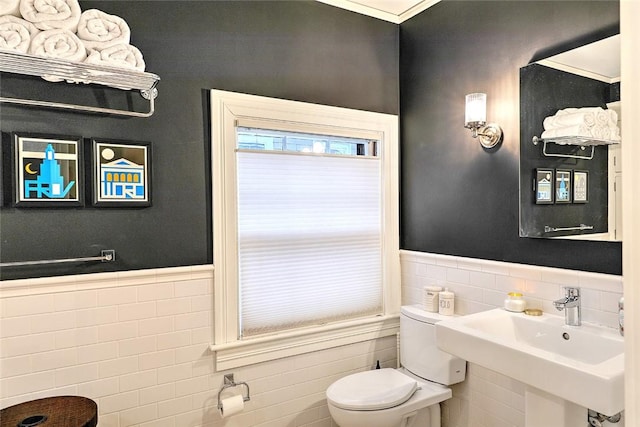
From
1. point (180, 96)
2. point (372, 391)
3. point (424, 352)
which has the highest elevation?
point (180, 96)

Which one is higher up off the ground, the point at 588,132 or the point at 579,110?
the point at 579,110

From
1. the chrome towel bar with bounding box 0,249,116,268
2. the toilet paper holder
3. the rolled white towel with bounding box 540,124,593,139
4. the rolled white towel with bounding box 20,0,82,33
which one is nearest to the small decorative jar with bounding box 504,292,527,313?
the rolled white towel with bounding box 540,124,593,139

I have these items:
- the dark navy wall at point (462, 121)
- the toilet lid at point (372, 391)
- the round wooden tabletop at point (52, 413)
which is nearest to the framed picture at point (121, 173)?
the round wooden tabletop at point (52, 413)

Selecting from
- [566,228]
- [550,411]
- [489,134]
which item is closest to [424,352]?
[550,411]

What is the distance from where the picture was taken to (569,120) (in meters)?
1.90

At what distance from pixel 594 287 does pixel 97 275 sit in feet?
7.20

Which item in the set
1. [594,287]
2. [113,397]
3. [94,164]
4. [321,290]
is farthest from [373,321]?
[94,164]

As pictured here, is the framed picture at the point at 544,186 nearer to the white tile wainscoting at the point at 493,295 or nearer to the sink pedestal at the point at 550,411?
the white tile wainscoting at the point at 493,295

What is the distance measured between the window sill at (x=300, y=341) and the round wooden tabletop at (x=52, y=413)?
641mm

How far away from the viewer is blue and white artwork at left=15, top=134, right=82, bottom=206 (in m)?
1.79

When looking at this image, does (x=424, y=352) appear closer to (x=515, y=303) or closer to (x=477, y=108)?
(x=515, y=303)

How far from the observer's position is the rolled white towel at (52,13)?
65.9 inches

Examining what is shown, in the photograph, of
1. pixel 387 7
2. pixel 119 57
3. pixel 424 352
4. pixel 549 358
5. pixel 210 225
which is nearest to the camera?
pixel 549 358

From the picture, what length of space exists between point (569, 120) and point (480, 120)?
1.42ft
